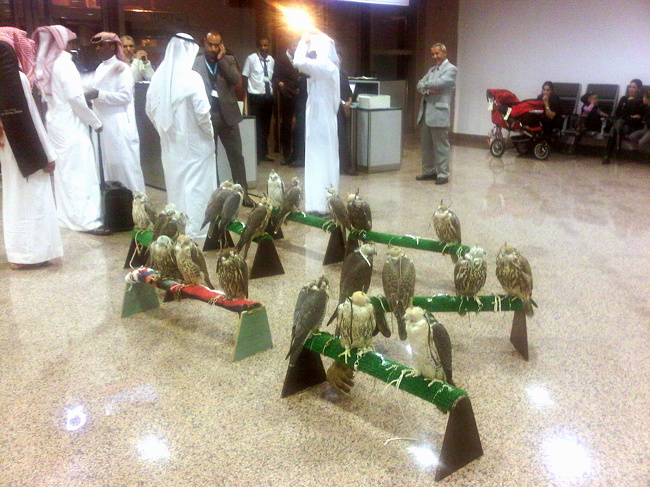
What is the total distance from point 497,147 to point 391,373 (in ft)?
24.1

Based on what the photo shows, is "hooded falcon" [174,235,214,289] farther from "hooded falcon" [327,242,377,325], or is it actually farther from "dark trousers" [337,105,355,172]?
"dark trousers" [337,105,355,172]

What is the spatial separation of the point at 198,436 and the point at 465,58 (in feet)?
31.3

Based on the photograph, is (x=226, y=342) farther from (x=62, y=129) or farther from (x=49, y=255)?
(x=62, y=129)

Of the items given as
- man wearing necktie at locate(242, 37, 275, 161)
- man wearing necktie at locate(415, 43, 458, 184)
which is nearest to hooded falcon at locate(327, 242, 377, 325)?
man wearing necktie at locate(415, 43, 458, 184)

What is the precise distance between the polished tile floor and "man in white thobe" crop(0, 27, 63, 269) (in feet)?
0.62

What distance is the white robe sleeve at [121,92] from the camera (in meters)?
4.80

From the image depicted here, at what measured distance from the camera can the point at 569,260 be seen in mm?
3961

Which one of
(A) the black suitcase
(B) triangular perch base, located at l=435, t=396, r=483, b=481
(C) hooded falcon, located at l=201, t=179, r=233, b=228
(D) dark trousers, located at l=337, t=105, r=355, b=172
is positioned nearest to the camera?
(B) triangular perch base, located at l=435, t=396, r=483, b=481

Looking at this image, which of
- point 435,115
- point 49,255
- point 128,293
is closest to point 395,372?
point 128,293

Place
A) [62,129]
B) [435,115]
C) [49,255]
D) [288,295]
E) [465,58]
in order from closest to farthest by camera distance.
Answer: [288,295], [49,255], [62,129], [435,115], [465,58]

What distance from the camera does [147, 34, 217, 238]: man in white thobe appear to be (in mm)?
4105

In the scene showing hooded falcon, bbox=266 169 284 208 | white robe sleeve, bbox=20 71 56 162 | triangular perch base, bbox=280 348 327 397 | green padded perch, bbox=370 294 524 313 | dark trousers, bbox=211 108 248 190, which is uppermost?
white robe sleeve, bbox=20 71 56 162

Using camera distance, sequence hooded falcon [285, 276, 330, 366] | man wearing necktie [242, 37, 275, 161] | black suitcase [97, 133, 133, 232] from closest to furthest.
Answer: hooded falcon [285, 276, 330, 366]
black suitcase [97, 133, 133, 232]
man wearing necktie [242, 37, 275, 161]

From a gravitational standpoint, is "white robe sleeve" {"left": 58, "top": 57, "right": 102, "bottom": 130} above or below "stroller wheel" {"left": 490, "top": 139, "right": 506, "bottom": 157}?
above
